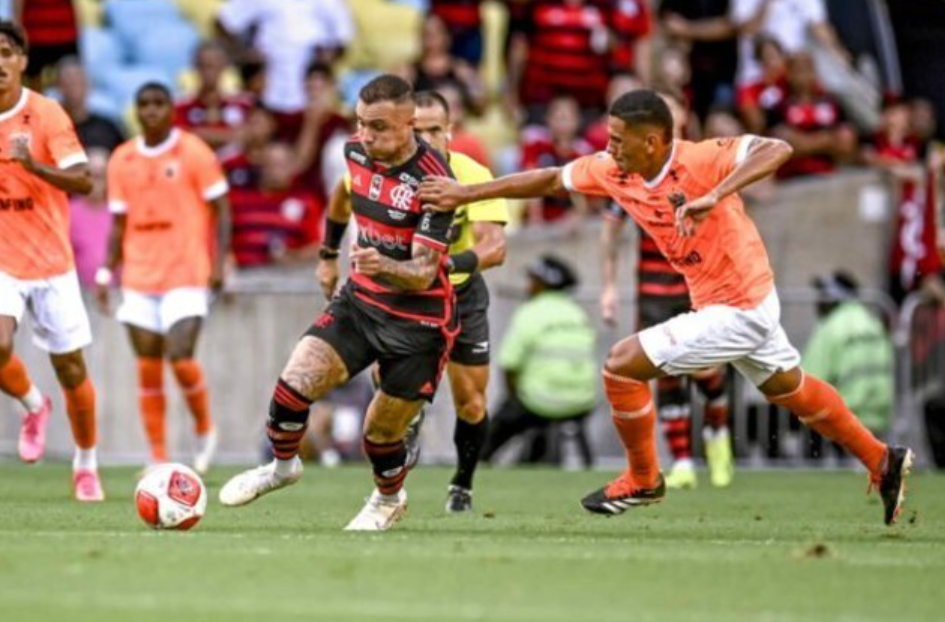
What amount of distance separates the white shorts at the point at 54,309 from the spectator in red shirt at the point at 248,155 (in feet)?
25.8

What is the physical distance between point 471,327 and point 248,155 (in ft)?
29.4

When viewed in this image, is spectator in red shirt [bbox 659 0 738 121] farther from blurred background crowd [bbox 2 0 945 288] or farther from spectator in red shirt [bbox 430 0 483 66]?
spectator in red shirt [bbox 430 0 483 66]

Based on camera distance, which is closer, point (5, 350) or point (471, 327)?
point (471, 327)

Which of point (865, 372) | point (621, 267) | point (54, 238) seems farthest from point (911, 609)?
point (621, 267)

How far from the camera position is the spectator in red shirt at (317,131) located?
2305 centimetres

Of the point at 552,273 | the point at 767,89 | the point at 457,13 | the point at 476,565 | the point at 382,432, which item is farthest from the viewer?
the point at 457,13

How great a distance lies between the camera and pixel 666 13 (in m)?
25.3

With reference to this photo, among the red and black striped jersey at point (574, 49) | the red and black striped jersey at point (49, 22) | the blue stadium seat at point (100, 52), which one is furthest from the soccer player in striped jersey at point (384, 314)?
the blue stadium seat at point (100, 52)

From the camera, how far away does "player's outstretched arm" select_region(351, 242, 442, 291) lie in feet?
37.9

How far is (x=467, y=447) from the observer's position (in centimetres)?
1413

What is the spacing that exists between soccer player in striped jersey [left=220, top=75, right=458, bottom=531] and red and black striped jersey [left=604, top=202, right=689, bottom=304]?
514cm

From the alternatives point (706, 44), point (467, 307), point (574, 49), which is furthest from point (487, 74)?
point (467, 307)

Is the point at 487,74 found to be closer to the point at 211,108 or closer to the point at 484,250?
the point at 211,108

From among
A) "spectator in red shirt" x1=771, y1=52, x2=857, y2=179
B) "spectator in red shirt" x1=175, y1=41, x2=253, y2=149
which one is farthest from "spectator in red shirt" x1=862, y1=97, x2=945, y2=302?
"spectator in red shirt" x1=175, y1=41, x2=253, y2=149
